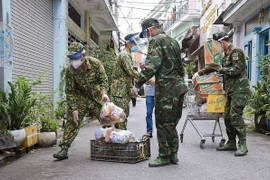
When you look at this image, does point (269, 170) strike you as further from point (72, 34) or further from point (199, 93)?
point (72, 34)

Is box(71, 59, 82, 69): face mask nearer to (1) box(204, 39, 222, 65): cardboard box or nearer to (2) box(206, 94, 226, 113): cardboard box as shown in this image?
(1) box(204, 39, 222, 65): cardboard box

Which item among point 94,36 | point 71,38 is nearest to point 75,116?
point 71,38

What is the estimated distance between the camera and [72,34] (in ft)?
42.4

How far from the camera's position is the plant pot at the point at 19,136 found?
5.26 metres

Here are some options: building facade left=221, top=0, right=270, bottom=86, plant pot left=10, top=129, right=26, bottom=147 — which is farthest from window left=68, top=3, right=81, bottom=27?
plant pot left=10, top=129, right=26, bottom=147

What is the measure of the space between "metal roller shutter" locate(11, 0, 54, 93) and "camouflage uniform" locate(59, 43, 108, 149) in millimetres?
2409

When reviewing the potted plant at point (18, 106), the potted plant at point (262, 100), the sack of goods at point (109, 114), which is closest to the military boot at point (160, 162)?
the sack of goods at point (109, 114)

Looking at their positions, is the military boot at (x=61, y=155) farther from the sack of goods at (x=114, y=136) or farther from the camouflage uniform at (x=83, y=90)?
the sack of goods at (x=114, y=136)

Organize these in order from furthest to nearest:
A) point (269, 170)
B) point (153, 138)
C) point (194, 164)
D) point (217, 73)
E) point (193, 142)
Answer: point (153, 138) < point (193, 142) < point (217, 73) < point (194, 164) < point (269, 170)

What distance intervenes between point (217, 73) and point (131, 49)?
153 cm

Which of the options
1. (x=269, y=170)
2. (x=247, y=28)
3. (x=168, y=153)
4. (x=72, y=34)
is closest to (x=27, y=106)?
(x=168, y=153)

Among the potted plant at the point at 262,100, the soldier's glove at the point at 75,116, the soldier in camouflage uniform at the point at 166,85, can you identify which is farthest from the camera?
the potted plant at the point at 262,100

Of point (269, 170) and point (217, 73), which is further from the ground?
point (217, 73)

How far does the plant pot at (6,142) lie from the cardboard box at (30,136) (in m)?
0.38
